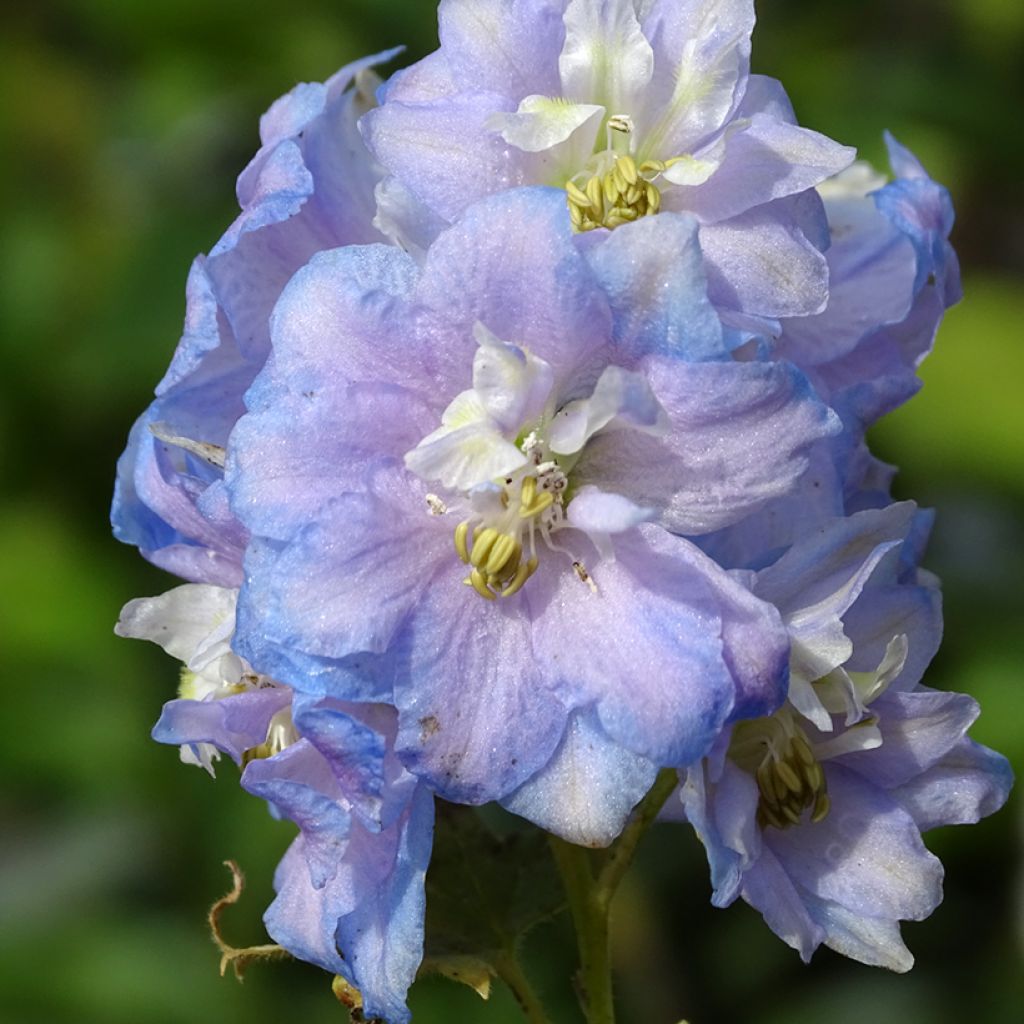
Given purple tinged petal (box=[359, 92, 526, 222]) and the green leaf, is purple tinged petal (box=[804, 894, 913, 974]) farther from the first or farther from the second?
purple tinged petal (box=[359, 92, 526, 222])

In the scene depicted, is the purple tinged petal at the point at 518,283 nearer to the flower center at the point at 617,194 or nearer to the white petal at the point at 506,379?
the white petal at the point at 506,379

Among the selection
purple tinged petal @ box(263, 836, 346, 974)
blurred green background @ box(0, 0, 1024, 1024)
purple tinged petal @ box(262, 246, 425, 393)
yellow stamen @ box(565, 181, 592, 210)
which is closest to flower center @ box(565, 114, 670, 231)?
yellow stamen @ box(565, 181, 592, 210)

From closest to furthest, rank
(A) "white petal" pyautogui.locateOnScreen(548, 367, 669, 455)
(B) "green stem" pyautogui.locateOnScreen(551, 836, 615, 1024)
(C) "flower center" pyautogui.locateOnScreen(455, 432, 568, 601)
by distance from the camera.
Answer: (A) "white petal" pyautogui.locateOnScreen(548, 367, 669, 455), (C) "flower center" pyautogui.locateOnScreen(455, 432, 568, 601), (B) "green stem" pyautogui.locateOnScreen(551, 836, 615, 1024)

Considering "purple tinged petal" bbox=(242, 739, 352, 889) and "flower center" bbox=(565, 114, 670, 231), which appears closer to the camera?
"purple tinged petal" bbox=(242, 739, 352, 889)

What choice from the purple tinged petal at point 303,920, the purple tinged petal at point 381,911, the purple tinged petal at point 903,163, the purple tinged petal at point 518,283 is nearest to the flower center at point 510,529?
the purple tinged petal at point 518,283

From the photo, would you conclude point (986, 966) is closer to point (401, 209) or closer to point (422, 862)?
point (422, 862)

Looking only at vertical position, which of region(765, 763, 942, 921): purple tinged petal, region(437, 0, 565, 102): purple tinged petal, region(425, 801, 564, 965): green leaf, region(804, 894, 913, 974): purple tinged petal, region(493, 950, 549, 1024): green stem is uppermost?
region(437, 0, 565, 102): purple tinged petal

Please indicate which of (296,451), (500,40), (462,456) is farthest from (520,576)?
(500,40)

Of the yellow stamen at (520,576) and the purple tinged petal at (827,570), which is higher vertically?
the yellow stamen at (520,576)

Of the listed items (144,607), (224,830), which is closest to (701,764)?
(144,607)
